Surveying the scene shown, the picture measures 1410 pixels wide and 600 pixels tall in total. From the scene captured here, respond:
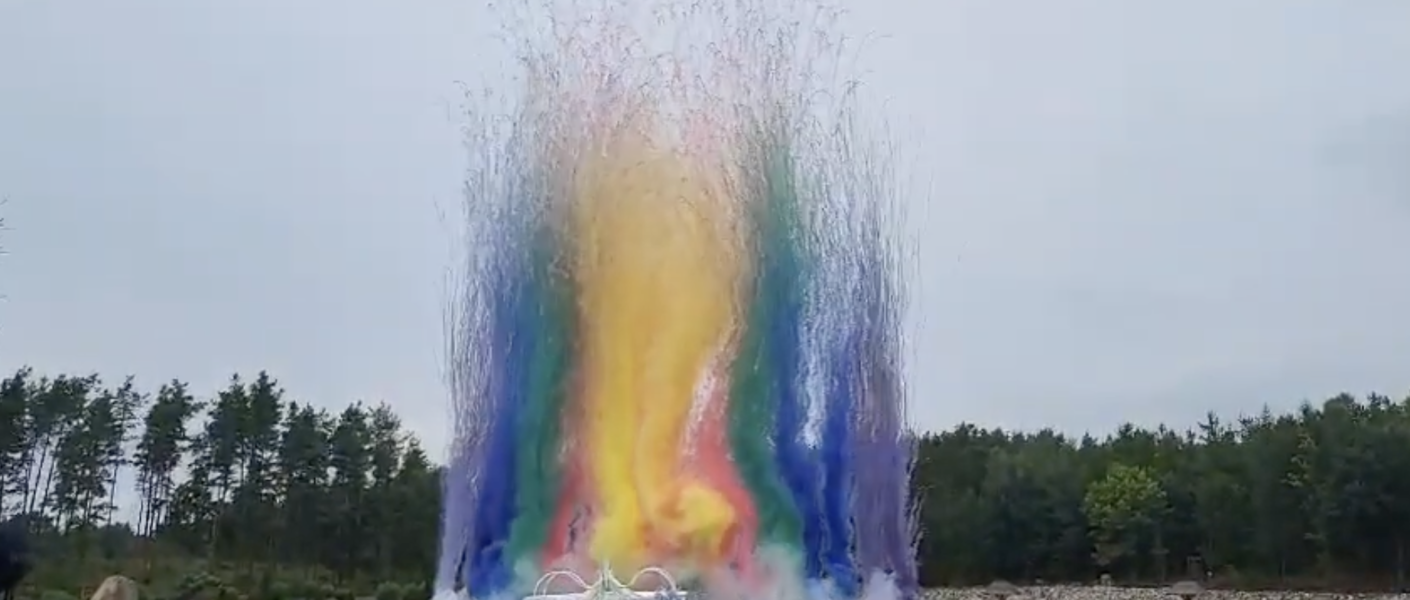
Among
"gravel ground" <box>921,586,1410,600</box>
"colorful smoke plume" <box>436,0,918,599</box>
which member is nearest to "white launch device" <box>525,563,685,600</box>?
"colorful smoke plume" <box>436,0,918,599</box>

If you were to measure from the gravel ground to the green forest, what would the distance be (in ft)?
10.1

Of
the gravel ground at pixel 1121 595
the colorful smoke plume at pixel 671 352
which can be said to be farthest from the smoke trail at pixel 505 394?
the gravel ground at pixel 1121 595

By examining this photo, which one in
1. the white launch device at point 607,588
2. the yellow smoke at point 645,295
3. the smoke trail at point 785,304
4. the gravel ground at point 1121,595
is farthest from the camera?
the gravel ground at point 1121,595

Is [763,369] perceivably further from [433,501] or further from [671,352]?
[433,501]

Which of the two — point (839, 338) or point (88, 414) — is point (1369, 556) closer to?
point (839, 338)

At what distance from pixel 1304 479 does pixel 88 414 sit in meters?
39.0

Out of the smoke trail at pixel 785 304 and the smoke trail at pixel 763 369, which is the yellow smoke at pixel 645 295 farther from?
the smoke trail at pixel 785 304

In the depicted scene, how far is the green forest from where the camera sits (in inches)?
1777

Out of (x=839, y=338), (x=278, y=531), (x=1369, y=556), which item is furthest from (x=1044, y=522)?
(x=839, y=338)

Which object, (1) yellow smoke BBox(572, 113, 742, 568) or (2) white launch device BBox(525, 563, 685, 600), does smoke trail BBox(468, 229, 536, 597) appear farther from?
(2) white launch device BBox(525, 563, 685, 600)

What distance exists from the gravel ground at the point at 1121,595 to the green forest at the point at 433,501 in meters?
3.09

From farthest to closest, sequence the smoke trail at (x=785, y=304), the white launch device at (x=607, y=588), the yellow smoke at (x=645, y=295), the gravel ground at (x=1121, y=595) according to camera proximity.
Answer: the gravel ground at (x=1121, y=595), the smoke trail at (x=785, y=304), the yellow smoke at (x=645, y=295), the white launch device at (x=607, y=588)

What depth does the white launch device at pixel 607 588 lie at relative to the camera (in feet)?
43.0

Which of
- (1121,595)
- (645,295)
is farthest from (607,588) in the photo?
(1121,595)
